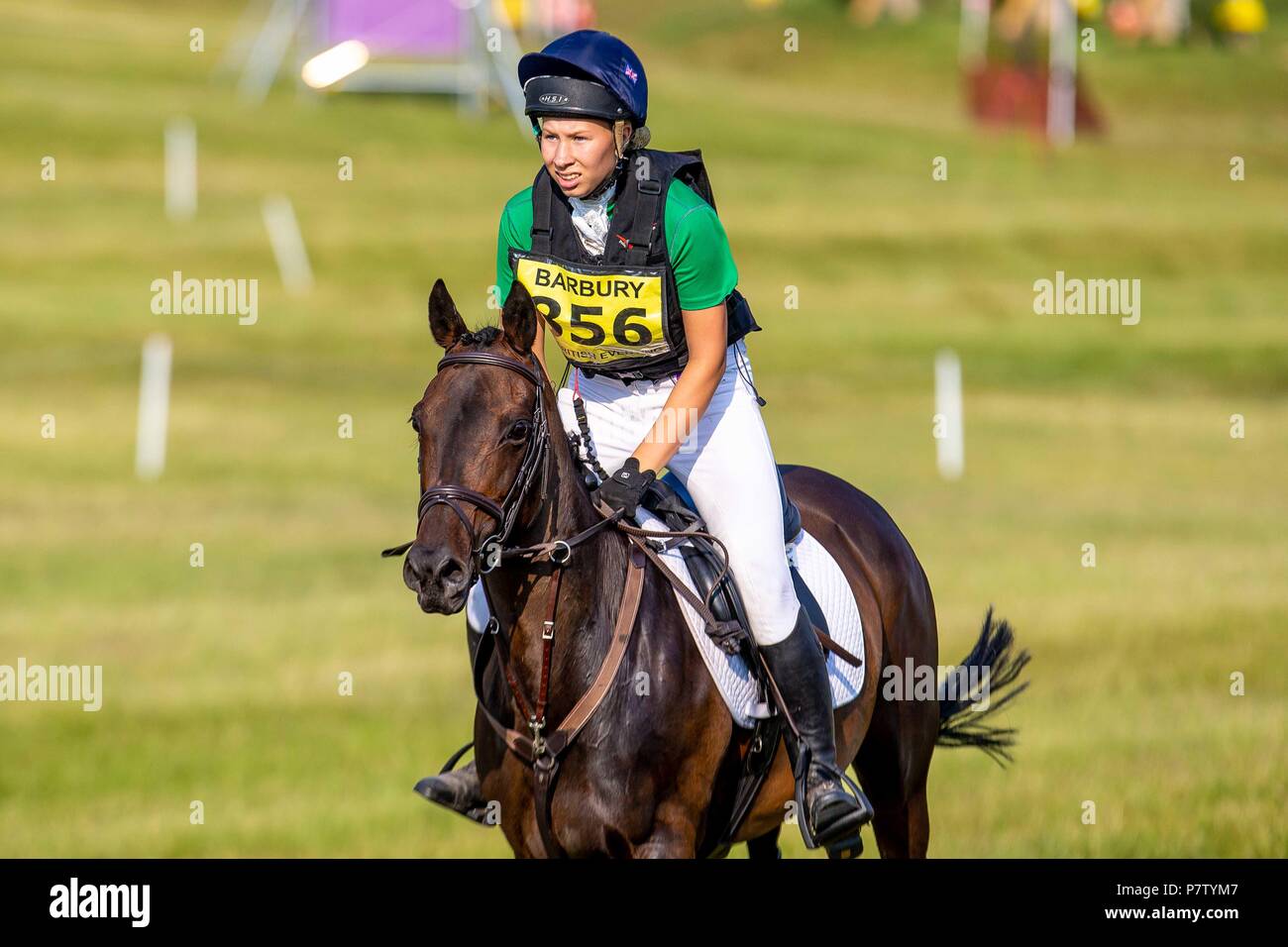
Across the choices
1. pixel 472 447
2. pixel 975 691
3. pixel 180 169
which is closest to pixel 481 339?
pixel 472 447

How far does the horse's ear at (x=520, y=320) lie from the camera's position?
650cm

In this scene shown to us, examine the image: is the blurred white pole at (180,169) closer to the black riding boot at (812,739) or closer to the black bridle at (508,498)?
the black riding boot at (812,739)

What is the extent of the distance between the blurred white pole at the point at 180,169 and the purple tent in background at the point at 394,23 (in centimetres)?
638

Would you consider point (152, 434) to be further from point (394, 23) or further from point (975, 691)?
point (394, 23)

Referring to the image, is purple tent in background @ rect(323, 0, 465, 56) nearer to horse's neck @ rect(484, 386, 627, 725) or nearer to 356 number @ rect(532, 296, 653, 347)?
356 number @ rect(532, 296, 653, 347)

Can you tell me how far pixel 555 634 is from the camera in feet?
22.5

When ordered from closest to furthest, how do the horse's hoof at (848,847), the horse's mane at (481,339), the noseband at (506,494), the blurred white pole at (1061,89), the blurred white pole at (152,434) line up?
the noseband at (506,494)
the horse's mane at (481,339)
the horse's hoof at (848,847)
the blurred white pole at (152,434)
the blurred white pole at (1061,89)

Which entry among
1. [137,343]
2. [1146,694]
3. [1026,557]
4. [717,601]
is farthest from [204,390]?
[717,601]

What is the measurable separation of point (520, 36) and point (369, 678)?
5782cm

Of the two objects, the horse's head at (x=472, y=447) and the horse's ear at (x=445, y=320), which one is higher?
the horse's ear at (x=445, y=320)

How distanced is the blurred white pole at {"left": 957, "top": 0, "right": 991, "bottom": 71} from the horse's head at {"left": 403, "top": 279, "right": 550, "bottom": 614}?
76.2m

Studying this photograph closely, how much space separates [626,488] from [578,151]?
129 cm

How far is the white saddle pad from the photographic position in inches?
286

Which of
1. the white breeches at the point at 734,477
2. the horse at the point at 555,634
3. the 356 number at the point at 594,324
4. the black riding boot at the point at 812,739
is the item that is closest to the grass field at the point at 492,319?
the black riding boot at the point at 812,739
